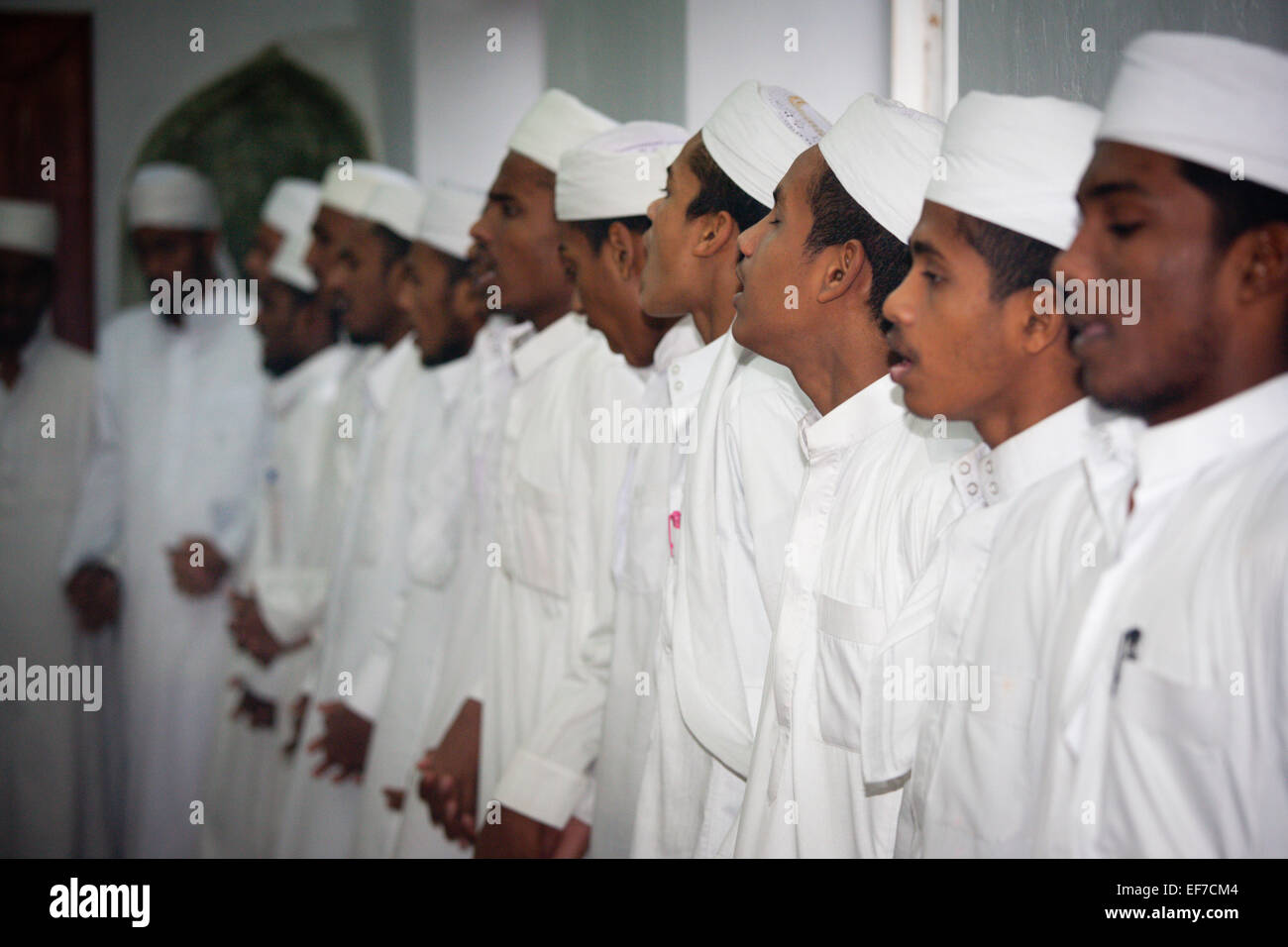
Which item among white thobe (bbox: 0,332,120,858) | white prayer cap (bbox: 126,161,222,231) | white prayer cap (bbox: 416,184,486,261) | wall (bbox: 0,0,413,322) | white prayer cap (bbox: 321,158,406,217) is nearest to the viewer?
white prayer cap (bbox: 416,184,486,261)

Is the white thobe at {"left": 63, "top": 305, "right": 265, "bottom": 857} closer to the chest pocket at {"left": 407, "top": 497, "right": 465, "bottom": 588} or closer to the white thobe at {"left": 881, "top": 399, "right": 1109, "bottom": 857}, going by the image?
the chest pocket at {"left": 407, "top": 497, "right": 465, "bottom": 588}

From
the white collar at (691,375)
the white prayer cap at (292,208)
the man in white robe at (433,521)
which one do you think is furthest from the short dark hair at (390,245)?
the white collar at (691,375)

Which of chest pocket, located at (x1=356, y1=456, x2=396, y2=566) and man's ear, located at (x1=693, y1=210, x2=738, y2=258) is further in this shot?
chest pocket, located at (x1=356, y1=456, x2=396, y2=566)

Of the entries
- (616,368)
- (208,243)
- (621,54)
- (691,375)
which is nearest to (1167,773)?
(691,375)

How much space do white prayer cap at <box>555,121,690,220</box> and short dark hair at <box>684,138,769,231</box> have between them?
0.34m

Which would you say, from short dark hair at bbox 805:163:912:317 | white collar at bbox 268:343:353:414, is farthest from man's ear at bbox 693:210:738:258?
white collar at bbox 268:343:353:414

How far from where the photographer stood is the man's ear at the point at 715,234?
226 cm

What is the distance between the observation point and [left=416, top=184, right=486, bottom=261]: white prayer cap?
3.62 metres

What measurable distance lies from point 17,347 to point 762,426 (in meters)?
3.86

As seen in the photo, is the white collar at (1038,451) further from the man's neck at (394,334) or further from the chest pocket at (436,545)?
the man's neck at (394,334)

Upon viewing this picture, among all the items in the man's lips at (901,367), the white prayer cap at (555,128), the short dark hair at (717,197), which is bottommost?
the man's lips at (901,367)

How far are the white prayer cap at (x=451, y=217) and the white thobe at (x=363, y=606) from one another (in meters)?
0.36

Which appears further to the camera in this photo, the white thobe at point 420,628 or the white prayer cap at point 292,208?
the white prayer cap at point 292,208

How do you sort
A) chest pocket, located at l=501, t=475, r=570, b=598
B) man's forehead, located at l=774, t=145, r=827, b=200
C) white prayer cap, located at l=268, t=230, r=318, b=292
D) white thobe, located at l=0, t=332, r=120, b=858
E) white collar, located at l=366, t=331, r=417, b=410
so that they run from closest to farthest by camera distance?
man's forehead, located at l=774, t=145, r=827, b=200, chest pocket, located at l=501, t=475, r=570, b=598, white collar, located at l=366, t=331, r=417, b=410, white thobe, located at l=0, t=332, r=120, b=858, white prayer cap, located at l=268, t=230, r=318, b=292
